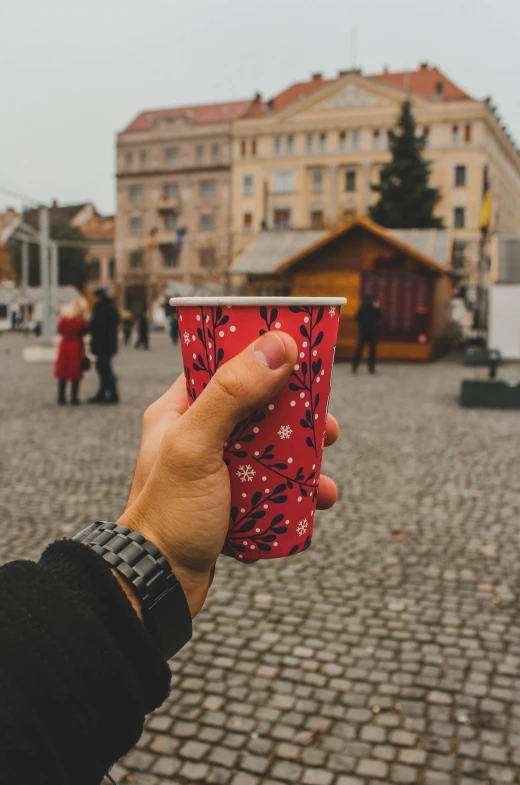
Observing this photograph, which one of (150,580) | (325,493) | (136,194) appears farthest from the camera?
(136,194)

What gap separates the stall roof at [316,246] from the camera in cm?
2202

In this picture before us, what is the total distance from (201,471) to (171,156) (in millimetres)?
83676

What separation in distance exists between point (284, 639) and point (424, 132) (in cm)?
6947

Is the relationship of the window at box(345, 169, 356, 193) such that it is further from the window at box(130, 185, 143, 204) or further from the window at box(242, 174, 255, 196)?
the window at box(130, 185, 143, 204)

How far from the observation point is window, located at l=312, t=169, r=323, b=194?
236 ft

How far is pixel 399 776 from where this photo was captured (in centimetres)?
285

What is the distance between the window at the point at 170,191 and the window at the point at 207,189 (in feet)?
9.53

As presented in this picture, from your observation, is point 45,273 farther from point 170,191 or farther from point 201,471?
point 170,191

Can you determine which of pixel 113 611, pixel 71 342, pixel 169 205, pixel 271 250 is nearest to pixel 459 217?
pixel 169 205

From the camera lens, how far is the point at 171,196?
81062 mm


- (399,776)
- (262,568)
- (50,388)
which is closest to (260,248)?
(50,388)

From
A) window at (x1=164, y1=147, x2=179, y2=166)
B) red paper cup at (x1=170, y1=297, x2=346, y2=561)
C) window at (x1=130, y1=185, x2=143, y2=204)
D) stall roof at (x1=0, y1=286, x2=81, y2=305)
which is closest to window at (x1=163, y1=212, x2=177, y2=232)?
window at (x1=130, y1=185, x2=143, y2=204)

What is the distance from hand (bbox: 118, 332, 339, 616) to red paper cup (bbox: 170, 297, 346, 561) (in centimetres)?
8

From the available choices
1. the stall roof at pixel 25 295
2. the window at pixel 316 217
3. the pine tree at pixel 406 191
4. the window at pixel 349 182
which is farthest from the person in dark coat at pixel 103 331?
the window at pixel 349 182
